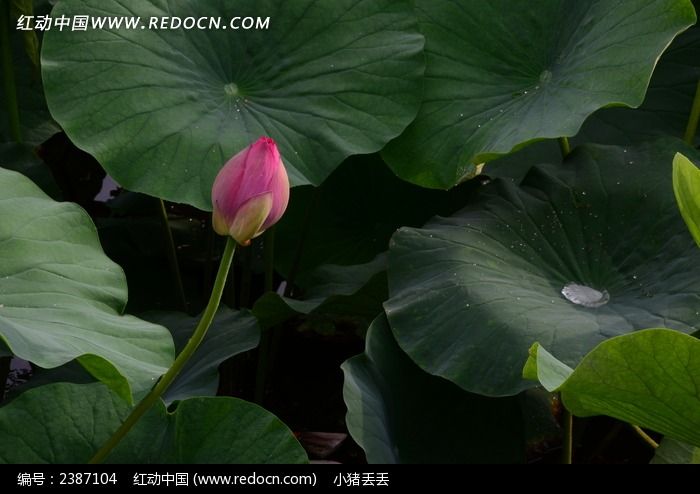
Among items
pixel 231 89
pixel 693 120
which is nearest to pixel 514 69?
pixel 693 120

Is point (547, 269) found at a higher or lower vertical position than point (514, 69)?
lower

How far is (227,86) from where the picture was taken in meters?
1.59

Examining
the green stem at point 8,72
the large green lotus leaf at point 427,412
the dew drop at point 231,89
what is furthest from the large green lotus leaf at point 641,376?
the green stem at point 8,72

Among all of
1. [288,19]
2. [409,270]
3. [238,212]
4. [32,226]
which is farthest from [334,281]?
[238,212]

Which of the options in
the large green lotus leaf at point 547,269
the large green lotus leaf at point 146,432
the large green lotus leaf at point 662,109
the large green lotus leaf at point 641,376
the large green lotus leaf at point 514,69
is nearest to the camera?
the large green lotus leaf at point 641,376

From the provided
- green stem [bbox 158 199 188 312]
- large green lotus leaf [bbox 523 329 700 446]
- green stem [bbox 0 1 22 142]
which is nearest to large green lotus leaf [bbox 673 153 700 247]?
large green lotus leaf [bbox 523 329 700 446]

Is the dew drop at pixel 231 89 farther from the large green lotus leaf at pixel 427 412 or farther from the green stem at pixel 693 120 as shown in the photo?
the green stem at pixel 693 120

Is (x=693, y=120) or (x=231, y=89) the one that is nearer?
(x=231, y=89)

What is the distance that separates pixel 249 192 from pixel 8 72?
2.89ft

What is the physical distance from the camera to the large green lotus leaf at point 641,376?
1.02 m

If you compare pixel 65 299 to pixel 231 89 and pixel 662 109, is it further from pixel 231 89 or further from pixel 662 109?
pixel 662 109

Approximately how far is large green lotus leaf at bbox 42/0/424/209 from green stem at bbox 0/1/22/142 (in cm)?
21

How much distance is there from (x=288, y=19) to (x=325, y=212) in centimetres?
46

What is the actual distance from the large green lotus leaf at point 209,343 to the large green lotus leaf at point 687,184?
2.08 feet
